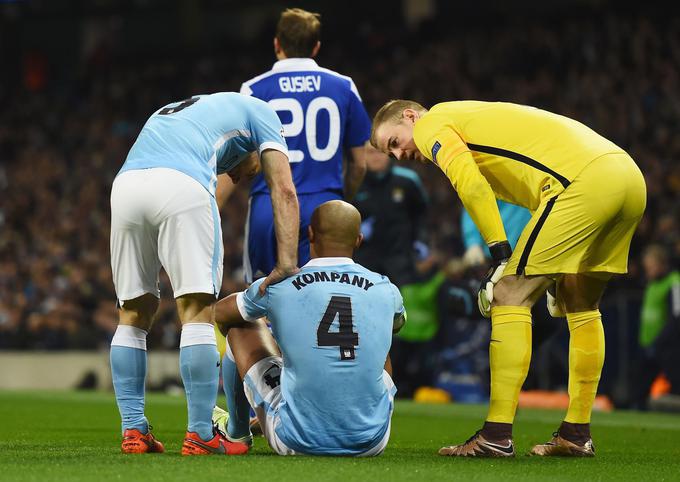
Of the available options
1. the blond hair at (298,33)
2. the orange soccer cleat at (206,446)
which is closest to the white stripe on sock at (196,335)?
the orange soccer cleat at (206,446)

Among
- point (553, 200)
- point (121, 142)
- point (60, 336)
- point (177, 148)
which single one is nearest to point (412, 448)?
point (553, 200)

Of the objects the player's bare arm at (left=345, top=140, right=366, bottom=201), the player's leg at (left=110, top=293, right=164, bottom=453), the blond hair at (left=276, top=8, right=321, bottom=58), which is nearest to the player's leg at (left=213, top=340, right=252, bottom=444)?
the player's leg at (left=110, top=293, right=164, bottom=453)

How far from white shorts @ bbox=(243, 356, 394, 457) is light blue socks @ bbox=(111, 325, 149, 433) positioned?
47 centimetres

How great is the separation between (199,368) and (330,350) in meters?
0.56

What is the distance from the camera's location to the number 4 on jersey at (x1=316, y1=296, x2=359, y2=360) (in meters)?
4.89

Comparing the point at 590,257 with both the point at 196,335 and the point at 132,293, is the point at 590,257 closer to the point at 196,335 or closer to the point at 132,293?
the point at 196,335

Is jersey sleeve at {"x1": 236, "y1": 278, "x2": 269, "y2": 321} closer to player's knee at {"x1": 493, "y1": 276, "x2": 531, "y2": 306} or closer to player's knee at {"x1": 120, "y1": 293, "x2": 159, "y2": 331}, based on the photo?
player's knee at {"x1": 120, "y1": 293, "x2": 159, "y2": 331}

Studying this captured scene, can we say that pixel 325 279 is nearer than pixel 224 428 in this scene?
Yes

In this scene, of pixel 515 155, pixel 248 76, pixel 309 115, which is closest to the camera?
pixel 515 155

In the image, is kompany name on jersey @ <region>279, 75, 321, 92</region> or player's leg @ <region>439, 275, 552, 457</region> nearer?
player's leg @ <region>439, 275, 552, 457</region>

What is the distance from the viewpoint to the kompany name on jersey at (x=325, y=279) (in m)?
4.92


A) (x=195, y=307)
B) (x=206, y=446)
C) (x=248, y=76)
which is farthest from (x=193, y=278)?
(x=248, y=76)

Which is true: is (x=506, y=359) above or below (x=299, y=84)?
below

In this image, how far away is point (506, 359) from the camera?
5180 mm
